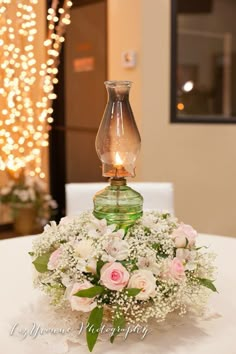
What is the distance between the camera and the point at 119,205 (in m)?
1.17

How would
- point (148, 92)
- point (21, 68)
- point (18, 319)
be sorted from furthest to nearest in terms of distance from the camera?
point (21, 68)
point (148, 92)
point (18, 319)

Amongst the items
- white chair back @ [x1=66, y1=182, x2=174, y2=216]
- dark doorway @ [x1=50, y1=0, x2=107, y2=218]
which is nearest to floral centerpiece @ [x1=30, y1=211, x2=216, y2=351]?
white chair back @ [x1=66, y1=182, x2=174, y2=216]

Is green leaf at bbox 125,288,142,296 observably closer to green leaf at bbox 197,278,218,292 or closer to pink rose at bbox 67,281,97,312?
pink rose at bbox 67,281,97,312

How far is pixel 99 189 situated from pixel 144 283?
1132mm

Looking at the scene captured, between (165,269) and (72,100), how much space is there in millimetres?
4050

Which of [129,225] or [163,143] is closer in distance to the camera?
[129,225]

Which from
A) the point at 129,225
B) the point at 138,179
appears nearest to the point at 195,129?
the point at 138,179

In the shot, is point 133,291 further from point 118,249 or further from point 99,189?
point 99,189

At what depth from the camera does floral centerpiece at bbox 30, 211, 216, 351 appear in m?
0.97

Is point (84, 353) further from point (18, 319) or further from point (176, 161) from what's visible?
point (176, 161)

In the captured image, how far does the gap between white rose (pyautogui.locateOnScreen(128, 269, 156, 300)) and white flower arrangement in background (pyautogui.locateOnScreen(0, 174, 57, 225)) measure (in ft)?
10.6

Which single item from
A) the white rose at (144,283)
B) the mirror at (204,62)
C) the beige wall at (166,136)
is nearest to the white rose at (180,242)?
the white rose at (144,283)

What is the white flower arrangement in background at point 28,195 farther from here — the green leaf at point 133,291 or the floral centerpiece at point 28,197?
the green leaf at point 133,291

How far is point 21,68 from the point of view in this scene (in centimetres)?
384
